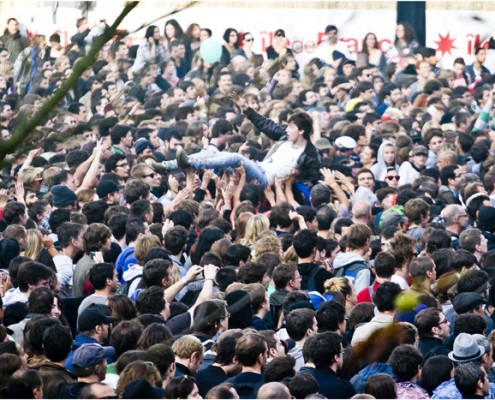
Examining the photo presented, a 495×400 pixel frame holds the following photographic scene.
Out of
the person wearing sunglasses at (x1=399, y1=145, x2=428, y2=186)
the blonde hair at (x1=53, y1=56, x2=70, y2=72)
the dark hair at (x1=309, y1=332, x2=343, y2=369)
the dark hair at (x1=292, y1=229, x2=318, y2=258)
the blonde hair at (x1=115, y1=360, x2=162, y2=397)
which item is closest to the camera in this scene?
the blonde hair at (x1=53, y1=56, x2=70, y2=72)

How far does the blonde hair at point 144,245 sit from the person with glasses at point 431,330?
223cm

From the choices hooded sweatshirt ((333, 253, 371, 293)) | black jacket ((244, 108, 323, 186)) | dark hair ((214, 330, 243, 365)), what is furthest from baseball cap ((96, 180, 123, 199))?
dark hair ((214, 330, 243, 365))

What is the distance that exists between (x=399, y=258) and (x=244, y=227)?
165 centimetres

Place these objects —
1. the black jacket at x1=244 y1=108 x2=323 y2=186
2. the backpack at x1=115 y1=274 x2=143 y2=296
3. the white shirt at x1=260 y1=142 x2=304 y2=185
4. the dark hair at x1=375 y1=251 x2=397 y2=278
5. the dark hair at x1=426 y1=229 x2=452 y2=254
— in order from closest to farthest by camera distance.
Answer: the dark hair at x1=375 y1=251 x2=397 y2=278, the backpack at x1=115 y1=274 x2=143 y2=296, the dark hair at x1=426 y1=229 x2=452 y2=254, the white shirt at x1=260 y1=142 x2=304 y2=185, the black jacket at x1=244 y1=108 x2=323 y2=186

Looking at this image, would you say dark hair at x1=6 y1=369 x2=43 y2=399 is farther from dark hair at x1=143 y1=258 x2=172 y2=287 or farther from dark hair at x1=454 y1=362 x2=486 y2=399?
dark hair at x1=143 y1=258 x2=172 y2=287

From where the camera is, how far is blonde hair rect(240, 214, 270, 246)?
8.61m

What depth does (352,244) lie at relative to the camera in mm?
8133

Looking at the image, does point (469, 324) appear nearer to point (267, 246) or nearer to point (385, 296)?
point (385, 296)

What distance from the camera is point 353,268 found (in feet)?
26.1

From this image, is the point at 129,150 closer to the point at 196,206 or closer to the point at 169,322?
the point at 196,206

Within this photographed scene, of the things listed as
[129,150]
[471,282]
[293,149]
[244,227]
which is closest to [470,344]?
[471,282]

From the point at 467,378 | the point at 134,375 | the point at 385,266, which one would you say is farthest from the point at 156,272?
the point at 467,378

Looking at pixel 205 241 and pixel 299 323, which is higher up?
pixel 299 323

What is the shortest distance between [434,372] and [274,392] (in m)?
1.16
